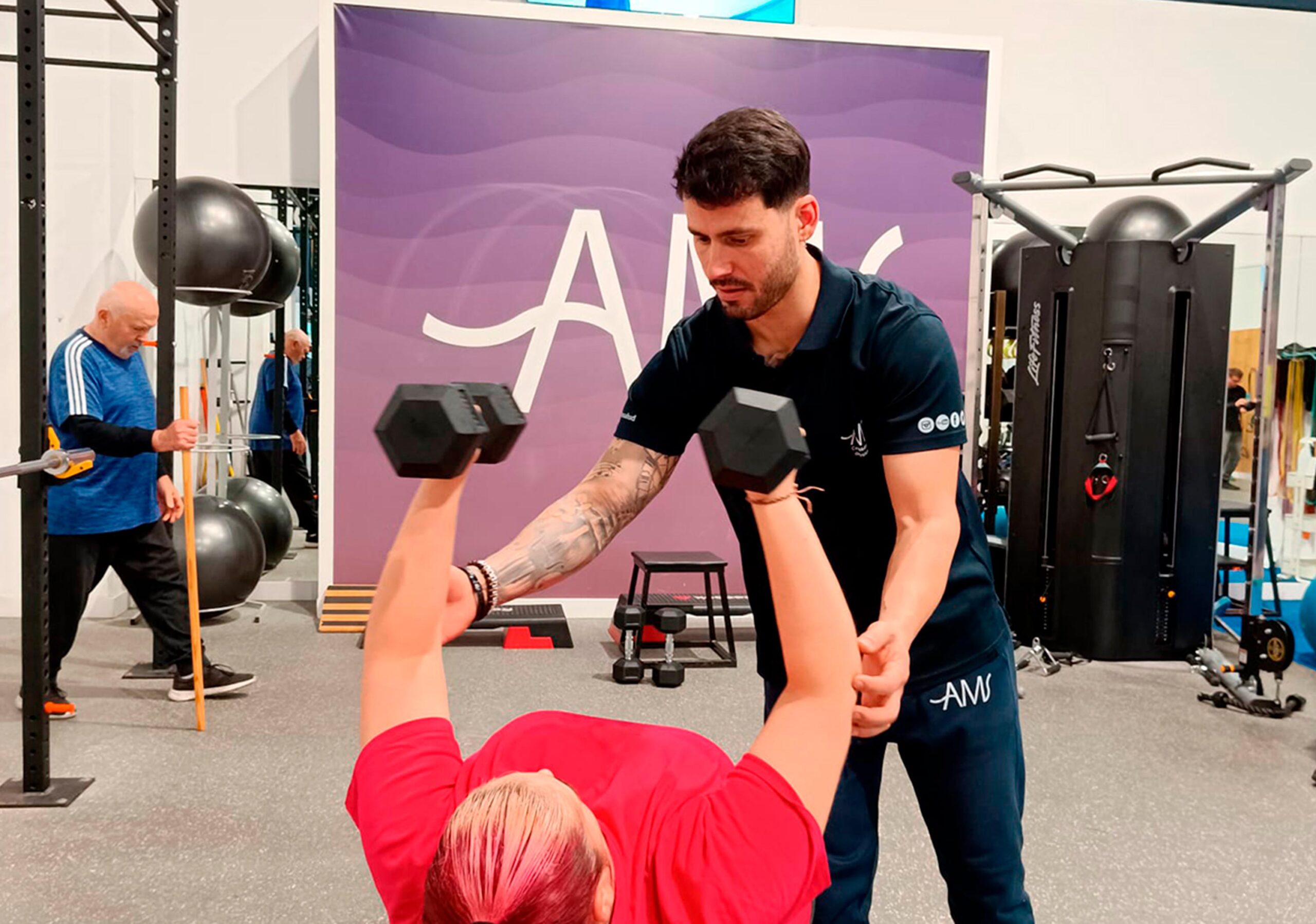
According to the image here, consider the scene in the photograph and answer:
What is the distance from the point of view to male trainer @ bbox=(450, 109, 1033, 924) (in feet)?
4.61

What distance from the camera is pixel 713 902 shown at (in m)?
0.92

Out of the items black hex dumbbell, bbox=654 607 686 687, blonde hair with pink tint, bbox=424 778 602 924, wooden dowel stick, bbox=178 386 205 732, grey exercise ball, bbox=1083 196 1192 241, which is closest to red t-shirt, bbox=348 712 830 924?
blonde hair with pink tint, bbox=424 778 602 924

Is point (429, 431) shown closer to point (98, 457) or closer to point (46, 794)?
point (46, 794)

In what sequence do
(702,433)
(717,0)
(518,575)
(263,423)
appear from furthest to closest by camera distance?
(263,423) → (717,0) → (518,575) → (702,433)

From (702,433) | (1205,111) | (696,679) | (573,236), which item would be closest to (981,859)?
(702,433)

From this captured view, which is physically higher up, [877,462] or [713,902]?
[877,462]

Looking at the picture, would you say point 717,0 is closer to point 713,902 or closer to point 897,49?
point 897,49

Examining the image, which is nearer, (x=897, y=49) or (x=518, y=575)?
(x=518, y=575)

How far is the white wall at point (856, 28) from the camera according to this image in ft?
16.8

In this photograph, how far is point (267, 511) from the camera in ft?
18.2

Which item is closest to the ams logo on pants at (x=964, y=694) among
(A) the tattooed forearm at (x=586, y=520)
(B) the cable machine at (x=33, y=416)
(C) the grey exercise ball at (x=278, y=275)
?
(A) the tattooed forearm at (x=586, y=520)

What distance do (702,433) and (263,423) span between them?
20.6 feet

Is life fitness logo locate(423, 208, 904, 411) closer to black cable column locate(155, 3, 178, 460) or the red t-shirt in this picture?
black cable column locate(155, 3, 178, 460)

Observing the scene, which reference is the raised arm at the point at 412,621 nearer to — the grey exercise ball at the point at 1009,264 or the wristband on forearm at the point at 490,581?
the wristband on forearm at the point at 490,581
